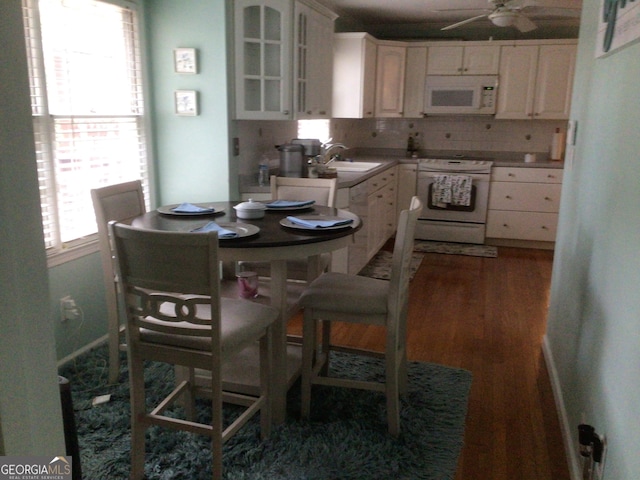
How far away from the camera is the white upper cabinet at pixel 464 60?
18.0 feet

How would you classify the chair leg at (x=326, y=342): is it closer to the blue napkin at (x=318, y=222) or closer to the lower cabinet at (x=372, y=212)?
the blue napkin at (x=318, y=222)

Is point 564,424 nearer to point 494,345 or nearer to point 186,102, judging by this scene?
point 494,345

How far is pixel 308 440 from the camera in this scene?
218 cm

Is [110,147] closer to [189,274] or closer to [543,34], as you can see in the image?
[189,274]

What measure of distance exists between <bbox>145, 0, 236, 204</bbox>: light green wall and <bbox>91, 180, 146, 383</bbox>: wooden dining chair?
0.79 metres

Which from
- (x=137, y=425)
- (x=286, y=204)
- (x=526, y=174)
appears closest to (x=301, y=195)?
(x=286, y=204)

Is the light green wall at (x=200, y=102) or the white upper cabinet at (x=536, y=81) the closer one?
the light green wall at (x=200, y=102)

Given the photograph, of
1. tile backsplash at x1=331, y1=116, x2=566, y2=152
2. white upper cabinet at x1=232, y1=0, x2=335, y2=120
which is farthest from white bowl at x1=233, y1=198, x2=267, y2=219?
tile backsplash at x1=331, y1=116, x2=566, y2=152

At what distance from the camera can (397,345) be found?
87.7 inches

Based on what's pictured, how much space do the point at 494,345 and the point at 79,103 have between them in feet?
8.85

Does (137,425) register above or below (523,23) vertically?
below

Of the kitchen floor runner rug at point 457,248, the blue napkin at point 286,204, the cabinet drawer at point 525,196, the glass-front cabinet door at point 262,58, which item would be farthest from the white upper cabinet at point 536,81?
the blue napkin at point 286,204

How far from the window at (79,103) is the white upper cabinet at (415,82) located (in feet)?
10.8

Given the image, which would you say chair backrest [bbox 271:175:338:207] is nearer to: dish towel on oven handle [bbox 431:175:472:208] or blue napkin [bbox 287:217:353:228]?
blue napkin [bbox 287:217:353:228]
